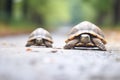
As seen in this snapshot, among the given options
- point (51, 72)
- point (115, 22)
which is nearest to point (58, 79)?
point (51, 72)

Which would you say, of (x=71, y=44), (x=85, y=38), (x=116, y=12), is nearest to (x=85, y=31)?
(x=85, y=38)

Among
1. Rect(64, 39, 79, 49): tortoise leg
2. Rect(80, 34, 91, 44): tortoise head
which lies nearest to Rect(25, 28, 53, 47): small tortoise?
Rect(64, 39, 79, 49): tortoise leg

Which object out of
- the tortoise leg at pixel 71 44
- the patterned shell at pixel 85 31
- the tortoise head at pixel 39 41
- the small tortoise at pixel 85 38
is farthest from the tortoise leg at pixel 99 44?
the tortoise head at pixel 39 41

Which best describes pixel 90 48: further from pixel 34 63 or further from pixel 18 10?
pixel 18 10

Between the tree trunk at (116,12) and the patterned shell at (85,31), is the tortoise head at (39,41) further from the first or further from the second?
the tree trunk at (116,12)

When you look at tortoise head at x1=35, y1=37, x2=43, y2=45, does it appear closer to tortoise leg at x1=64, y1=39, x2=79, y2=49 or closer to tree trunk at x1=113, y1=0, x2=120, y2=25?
tortoise leg at x1=64, y1=39, x2=79, y2=49

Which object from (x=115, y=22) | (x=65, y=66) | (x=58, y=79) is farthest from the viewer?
(x=115, y=22)

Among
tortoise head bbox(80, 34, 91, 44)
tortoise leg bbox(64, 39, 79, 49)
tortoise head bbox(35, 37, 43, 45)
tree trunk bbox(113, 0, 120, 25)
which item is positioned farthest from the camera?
tree trunk bbox(113, 0, 120, 25)

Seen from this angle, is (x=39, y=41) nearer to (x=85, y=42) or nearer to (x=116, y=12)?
(x=85, y=42)
